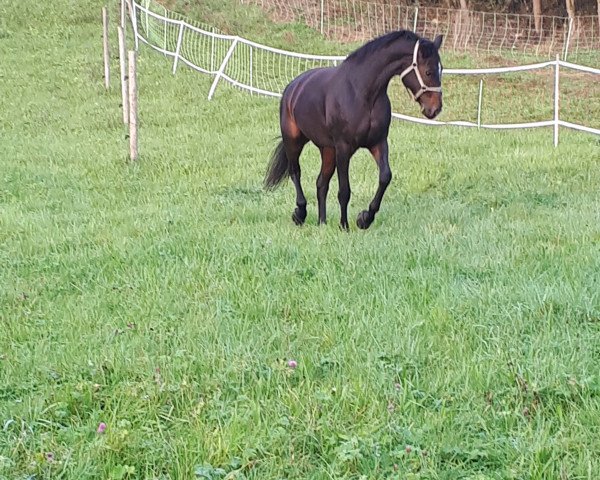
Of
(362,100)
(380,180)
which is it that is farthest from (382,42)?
(380,180)

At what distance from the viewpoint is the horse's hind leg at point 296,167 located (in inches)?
269

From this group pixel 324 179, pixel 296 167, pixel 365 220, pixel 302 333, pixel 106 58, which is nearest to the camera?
pixel 302 333

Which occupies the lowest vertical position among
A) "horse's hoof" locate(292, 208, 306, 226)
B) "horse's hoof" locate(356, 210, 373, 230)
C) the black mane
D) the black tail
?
"horse's hoof" locate(292, 208, 306, 226)

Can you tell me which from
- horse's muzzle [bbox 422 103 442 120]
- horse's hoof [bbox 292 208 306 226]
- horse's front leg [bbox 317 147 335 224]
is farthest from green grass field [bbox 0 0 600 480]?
horse's muzzle [bbox 422 103 442 120]

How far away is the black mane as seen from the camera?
18.7 feet

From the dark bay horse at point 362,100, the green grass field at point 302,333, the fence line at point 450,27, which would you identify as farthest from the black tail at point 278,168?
the fence line at point 450,27

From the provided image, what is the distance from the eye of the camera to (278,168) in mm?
7473

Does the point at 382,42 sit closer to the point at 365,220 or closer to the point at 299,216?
the point at 365,220

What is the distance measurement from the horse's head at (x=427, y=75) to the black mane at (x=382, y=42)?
0.12 metres

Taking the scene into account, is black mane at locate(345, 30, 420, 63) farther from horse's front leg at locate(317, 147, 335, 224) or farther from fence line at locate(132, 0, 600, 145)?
fence line at locate(132, 0, 600, 145)

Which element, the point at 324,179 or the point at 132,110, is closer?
the point at 324,179

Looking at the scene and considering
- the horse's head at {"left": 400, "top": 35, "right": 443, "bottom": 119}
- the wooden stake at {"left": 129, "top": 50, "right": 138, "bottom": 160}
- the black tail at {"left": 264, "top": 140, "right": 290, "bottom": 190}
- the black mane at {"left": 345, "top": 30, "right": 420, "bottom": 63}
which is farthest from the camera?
the wooden stake at {"left": 129, "top": 50, "right": 138, "bottom": 160}

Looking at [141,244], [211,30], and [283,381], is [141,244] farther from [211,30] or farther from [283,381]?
[211,30]

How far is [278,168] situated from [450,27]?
21.8m
